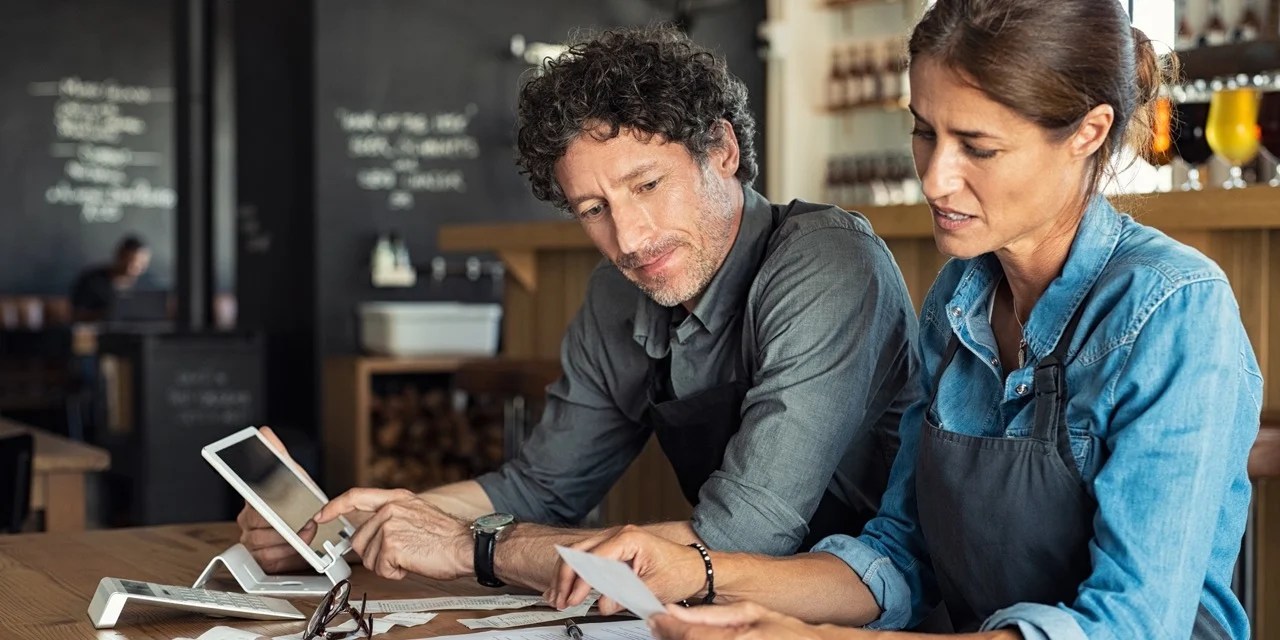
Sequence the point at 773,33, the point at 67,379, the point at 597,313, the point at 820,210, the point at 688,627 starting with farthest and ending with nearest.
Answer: the point at 67,379 → the point at 773,33 → the point at 597,313 → the point at 820,210 → the point at 688,627

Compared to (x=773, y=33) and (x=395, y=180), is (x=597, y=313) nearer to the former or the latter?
(x=395, y=180)

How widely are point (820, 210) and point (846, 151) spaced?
211 inches

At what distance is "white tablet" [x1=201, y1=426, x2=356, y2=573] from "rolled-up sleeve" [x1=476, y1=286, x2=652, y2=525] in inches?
14.1

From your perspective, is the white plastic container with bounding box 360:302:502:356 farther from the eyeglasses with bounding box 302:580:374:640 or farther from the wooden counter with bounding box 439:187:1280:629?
the eyeglasses with bounding box 302:580:374:640

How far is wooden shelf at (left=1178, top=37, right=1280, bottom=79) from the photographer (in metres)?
2.79

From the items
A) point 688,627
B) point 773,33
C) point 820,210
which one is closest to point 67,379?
point 773,33

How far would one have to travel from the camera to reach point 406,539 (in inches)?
72.6

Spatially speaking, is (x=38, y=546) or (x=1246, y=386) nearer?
(x=1246, y=386)

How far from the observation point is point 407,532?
1.85 m

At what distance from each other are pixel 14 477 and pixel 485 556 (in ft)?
4.77

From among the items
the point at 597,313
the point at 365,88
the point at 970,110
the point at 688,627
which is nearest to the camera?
the point at 688,627

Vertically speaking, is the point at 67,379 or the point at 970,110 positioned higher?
the point at 970,110

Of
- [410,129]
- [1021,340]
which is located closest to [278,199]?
[410,129]

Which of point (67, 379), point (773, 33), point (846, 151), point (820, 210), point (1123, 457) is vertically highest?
point (773, 33)
